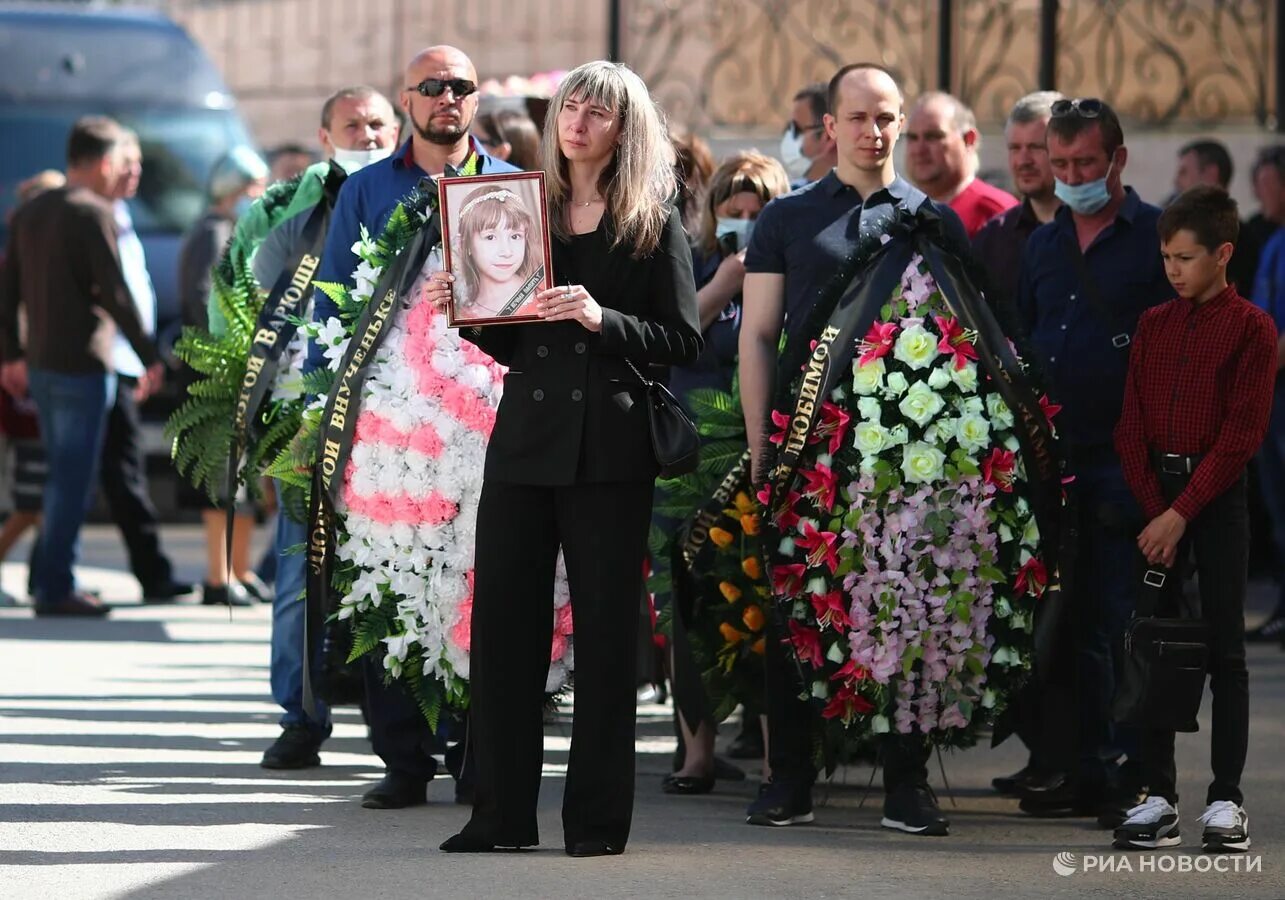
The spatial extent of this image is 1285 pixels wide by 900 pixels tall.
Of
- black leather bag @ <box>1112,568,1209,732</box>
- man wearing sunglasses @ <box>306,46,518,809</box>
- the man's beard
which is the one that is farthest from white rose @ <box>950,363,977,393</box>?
the man's beard

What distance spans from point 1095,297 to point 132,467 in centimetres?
666

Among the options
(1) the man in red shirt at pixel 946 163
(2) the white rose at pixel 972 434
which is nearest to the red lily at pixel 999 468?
(2) the white rose at pixel 972 434

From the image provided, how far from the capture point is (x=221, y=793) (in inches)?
279

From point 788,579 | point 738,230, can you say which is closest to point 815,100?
point 738,230

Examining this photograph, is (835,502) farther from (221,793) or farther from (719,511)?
(221,793)

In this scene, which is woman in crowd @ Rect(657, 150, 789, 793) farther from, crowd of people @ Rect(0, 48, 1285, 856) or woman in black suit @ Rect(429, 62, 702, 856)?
woman in black suit @ Rect(429, 62, 702, 856)

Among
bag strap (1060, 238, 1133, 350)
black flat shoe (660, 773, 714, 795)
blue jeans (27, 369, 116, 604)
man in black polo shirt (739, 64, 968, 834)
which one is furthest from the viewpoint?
blue jeans (27, 369, 116, 604)

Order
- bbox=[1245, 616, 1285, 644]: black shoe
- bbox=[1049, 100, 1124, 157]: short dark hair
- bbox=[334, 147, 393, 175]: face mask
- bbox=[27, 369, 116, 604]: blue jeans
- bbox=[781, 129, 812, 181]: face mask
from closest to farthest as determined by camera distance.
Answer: bbox=[1049, 100, 1124, 157]: short dark hair < bbox=[334, 147, 393, 175]: face mask < bbox=[781, 129, 812, 181]: face mask < bbox=[1245, 616, 1285, 644]: black shoe < bbox=[27, 369, 116, 604]: blue jeans

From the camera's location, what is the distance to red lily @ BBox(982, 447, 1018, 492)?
6512 millimetres

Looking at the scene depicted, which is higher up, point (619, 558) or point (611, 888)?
point (619, 558)

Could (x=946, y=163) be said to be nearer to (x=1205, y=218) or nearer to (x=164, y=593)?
(x=1205, y=218)

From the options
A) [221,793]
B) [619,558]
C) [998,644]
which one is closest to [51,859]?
[221,793]

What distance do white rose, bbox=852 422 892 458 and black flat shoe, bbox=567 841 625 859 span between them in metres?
1.30

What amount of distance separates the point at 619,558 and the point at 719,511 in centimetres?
84
